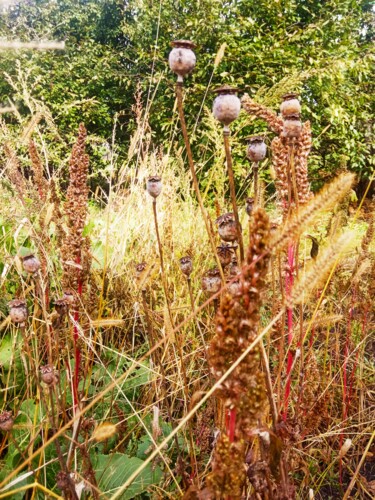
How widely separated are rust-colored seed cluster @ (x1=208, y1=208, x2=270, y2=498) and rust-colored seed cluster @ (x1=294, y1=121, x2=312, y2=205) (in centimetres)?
62

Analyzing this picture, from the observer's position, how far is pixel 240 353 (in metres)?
0.52

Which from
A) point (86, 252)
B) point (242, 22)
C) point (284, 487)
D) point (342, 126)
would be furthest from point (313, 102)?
point (284, 487)

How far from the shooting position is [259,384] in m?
0.54

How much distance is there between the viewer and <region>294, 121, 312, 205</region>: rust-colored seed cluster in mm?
1050

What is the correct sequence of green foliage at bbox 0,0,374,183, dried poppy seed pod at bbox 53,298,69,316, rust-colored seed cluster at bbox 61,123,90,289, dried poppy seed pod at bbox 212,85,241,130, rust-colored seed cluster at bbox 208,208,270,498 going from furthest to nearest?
green foliage at bbox 0,0,374,183
rust-colored seed cluster at bbox 61,123,90,289
dried poppy seed pod at bbox 53,298,69,316
dried poppy seed pod at bbox 212,85,241,130
rust-colored seed cluster at bbox 208,208,270,498

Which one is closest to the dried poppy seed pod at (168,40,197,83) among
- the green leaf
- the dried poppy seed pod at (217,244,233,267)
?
the dried poppy seed pod at (217,244,233,267)

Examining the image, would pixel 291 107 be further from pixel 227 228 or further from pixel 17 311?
pixel 17 311

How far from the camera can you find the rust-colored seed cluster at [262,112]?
0.87 m

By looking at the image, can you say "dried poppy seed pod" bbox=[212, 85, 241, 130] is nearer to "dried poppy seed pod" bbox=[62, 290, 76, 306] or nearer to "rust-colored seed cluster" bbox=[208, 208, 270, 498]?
"rust-colored seed cluster" bbox=[208, 208, 270, 498]

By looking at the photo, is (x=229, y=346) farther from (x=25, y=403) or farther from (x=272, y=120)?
(x=25, y=403)

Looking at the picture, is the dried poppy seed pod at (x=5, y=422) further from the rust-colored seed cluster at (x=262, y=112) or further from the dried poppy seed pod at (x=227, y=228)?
the rust-colored seed cluster at (x=262, y=112)

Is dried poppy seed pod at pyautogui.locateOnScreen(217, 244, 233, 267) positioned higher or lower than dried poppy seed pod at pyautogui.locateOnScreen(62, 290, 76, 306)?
higher

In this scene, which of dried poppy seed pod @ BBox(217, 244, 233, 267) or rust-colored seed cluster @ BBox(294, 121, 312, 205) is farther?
rust-colored seed cluster @ BBox(294, 121, 312, 205)

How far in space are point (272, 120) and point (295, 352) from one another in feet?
1.78
